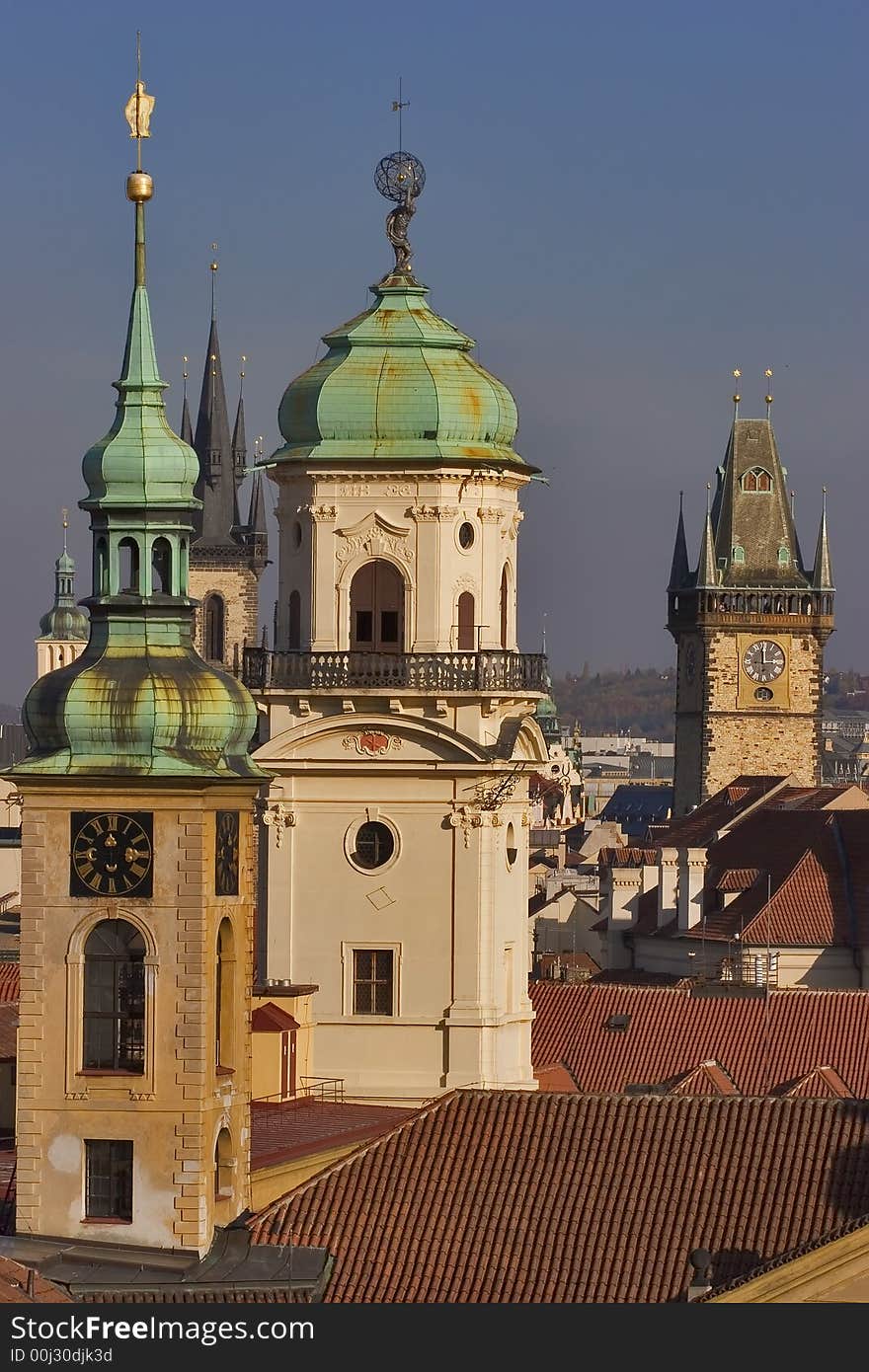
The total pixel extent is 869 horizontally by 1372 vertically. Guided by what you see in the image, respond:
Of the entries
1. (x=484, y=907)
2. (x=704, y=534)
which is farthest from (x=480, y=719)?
(x=704, y=534)

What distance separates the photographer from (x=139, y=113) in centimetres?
4228

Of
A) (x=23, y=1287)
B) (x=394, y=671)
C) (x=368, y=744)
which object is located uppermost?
(x=394, y=671)

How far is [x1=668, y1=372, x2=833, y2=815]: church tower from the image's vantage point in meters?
173

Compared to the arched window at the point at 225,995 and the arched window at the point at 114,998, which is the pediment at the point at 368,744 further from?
the arched window at the point at 114,998

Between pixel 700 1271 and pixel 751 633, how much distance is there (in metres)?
138

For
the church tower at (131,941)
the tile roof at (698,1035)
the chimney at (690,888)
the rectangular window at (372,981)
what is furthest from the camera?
the chimney at (690,888)

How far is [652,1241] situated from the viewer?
4025 centimetres

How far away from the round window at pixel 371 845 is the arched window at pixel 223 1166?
14.7 meters

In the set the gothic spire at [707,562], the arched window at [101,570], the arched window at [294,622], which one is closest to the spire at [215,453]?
the gothic spire at [707,562]

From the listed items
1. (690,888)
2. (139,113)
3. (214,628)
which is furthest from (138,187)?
(214,628)

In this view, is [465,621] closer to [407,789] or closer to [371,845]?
[407,789]

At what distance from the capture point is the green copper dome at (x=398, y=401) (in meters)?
55.5

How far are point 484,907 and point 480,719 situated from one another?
2288mm

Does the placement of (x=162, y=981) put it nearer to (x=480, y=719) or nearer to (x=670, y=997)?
(x=480, y=719)
